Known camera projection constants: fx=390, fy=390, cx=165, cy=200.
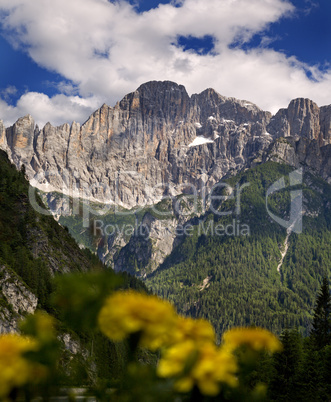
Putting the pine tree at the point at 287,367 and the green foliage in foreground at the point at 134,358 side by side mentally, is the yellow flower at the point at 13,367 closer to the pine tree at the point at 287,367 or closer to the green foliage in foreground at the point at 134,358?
the green foliage in foreground at the point at 134,358

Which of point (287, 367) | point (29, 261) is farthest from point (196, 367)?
point (29, 261)

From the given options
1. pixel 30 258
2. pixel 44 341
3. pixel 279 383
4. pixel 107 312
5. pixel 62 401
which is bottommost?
pixel 279 383

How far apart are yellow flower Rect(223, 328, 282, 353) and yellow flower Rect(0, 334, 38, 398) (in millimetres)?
1497

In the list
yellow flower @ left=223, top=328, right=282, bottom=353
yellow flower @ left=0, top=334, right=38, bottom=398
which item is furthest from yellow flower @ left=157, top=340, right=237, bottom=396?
yellow flower @ left=0, top=334, right=38, bottom=398

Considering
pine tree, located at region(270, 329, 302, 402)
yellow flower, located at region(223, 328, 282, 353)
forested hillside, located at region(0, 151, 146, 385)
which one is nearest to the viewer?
yellow flower, located at region(223, 328, 282, 353)

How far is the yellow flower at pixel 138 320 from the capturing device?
8.91 ft

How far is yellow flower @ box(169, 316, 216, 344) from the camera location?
2.77 metres

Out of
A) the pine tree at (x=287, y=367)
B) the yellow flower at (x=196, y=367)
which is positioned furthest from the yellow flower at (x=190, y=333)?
the pine tree at (x=287, y=367)

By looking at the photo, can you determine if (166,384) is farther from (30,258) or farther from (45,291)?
(30,258)

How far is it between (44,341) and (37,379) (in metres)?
0.31

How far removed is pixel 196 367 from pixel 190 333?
32 centimetres

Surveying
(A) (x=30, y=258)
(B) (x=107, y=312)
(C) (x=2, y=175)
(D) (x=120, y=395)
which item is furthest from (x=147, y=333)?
(C) (x=2, y=175)

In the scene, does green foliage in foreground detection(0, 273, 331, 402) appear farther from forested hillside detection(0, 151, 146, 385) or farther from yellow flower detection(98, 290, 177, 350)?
forested hillside detection(0, 151, 146, 385)

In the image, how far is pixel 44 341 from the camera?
107 inches
